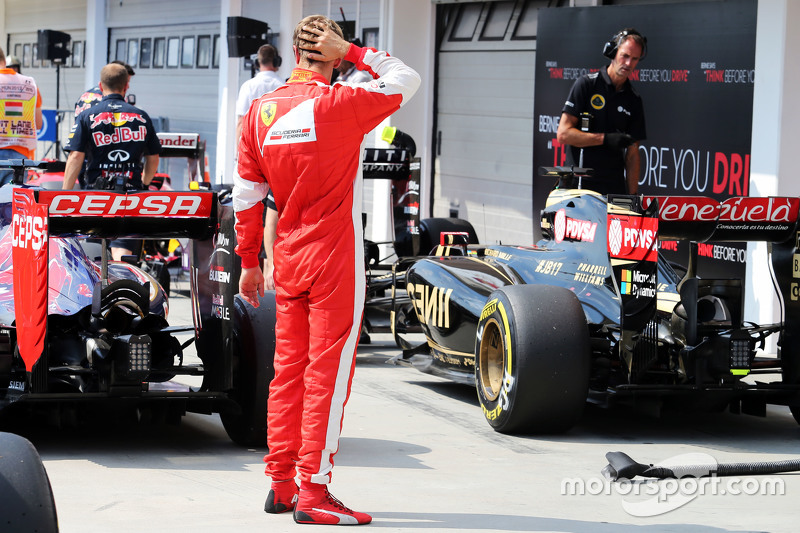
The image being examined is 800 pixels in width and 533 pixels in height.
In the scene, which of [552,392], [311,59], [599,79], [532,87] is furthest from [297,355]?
[532,87]

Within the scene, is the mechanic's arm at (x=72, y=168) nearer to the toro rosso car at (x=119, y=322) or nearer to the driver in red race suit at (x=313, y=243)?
the toro rosso car at (x=119, y=322)

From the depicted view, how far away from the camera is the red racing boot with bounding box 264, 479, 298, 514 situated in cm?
489

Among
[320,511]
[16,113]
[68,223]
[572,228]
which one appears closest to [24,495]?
[320,511]

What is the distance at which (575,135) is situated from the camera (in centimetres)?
803

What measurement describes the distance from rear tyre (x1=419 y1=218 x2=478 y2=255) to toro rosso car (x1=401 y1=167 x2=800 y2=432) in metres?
2.86

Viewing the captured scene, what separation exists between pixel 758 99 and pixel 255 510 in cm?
617

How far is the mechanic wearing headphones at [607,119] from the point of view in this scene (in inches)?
316

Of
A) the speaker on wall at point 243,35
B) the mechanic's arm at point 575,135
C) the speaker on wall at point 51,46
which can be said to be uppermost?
the speaker on wall at point 51,46

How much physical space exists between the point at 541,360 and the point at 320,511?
192 cm

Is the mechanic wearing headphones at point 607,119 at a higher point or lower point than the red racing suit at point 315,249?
higher

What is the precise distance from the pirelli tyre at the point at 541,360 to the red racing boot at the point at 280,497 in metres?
1.75

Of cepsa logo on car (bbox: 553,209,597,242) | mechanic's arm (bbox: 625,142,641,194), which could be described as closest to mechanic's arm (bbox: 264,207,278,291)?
cepsa logo on car (bbox: 553,209,597,242)

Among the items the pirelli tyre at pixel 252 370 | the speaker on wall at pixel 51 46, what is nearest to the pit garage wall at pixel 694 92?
the pirelli tyre at pixel 252 370

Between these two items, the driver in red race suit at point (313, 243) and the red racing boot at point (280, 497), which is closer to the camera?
the driver in red race suit at point (313, 243)
